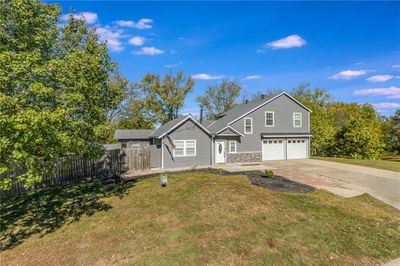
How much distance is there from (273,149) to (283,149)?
1.12m

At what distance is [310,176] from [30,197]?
50.3 feet

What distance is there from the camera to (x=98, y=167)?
15.6 m

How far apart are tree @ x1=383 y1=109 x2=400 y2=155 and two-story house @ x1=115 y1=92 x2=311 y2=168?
21.2m

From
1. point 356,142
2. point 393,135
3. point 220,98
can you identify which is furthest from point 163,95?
point 393,135

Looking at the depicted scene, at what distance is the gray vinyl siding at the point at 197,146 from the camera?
18900 millimetres

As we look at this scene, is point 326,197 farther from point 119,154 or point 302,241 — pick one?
point 119,154

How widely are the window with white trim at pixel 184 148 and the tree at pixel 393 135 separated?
33.9 meters

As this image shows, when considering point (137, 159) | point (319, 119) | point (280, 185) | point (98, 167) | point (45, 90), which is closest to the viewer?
point (45, 90)

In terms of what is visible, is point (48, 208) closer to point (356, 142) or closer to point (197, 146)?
point (197, 146)

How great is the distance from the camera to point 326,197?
30.9 feet

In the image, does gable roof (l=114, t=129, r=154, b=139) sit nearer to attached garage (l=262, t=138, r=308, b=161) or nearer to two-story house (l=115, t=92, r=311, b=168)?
two-story house (l=115, t=92, r=311, b=168)

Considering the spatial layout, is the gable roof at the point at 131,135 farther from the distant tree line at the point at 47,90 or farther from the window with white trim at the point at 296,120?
the window with white trim at the point at 296,120

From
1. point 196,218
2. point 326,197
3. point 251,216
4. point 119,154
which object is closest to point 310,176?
point 326,197

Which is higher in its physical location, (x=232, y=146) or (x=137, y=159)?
(x=232, y=146)
